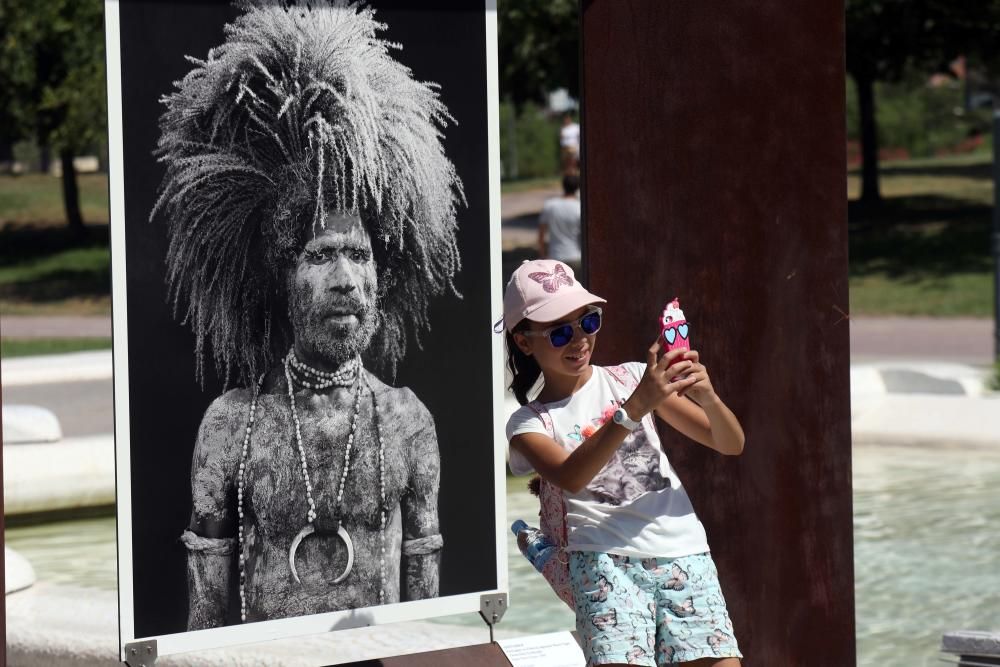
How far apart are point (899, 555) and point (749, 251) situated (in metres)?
3.67

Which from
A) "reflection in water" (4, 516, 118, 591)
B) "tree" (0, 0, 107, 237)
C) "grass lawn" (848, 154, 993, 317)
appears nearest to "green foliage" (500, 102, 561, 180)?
"grass lawn" (848, 154, 993, 317)

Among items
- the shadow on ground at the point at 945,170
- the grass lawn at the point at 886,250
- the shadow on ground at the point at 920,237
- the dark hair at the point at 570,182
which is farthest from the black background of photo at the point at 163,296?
the shadow on ground at the point at 945,170

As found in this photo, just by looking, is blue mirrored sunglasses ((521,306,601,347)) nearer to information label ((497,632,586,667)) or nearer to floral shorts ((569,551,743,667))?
floral shorts ((569,551,743,667))

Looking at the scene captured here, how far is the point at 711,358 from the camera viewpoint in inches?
172

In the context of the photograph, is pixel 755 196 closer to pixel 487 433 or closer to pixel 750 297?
pixel 750 297

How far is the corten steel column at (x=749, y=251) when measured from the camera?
4.31 m

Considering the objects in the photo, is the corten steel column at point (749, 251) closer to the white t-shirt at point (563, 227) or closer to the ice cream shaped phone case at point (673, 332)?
the ice cream shaped phone case at point (673, 332)

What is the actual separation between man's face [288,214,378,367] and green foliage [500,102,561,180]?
4126 cm

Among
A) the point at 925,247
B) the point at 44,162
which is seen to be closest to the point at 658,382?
the point at 925,247

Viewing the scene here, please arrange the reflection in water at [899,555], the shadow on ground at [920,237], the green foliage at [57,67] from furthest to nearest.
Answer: the green foliage at [57,67] < the shadow on ground at [920,237] < the reflection in water at [899,555]

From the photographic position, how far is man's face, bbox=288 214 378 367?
148 inches

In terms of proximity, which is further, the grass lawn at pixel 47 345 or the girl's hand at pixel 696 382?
the grass lawn at pixel 47 345

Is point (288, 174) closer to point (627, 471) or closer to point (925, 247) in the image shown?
point (627, 471)

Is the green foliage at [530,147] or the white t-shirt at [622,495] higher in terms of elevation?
the green foliage at [530,147]
